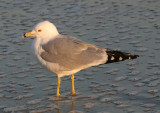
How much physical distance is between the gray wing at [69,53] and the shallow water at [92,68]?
55 cm

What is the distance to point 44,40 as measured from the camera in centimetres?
643

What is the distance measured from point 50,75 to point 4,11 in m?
3.96

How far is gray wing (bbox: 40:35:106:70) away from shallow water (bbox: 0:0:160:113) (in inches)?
21.7

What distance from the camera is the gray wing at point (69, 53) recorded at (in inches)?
247

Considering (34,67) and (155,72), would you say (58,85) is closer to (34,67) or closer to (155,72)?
(34,67)

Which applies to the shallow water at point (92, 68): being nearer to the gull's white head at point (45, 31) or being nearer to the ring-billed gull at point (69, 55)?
the ring-billed gull at point (69, 55)

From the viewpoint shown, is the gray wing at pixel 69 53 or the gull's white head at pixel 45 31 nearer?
the gray wing at pixel 69 53

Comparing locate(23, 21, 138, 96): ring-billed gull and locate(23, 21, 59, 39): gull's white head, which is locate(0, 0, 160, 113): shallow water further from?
locate(23, 21, 59, 39): gull's white head

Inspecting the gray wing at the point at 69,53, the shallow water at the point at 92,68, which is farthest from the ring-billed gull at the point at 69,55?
the shallow water at the point at 92,68

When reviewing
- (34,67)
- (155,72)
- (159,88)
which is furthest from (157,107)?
(34,67)

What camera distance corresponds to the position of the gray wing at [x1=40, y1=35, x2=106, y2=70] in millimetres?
6266

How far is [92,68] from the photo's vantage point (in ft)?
24.5

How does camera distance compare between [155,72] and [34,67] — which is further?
[34,67]

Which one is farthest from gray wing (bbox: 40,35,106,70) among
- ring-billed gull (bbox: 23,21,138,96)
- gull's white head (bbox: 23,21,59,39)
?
gull's white head (bbox: 23,21,59,39)
